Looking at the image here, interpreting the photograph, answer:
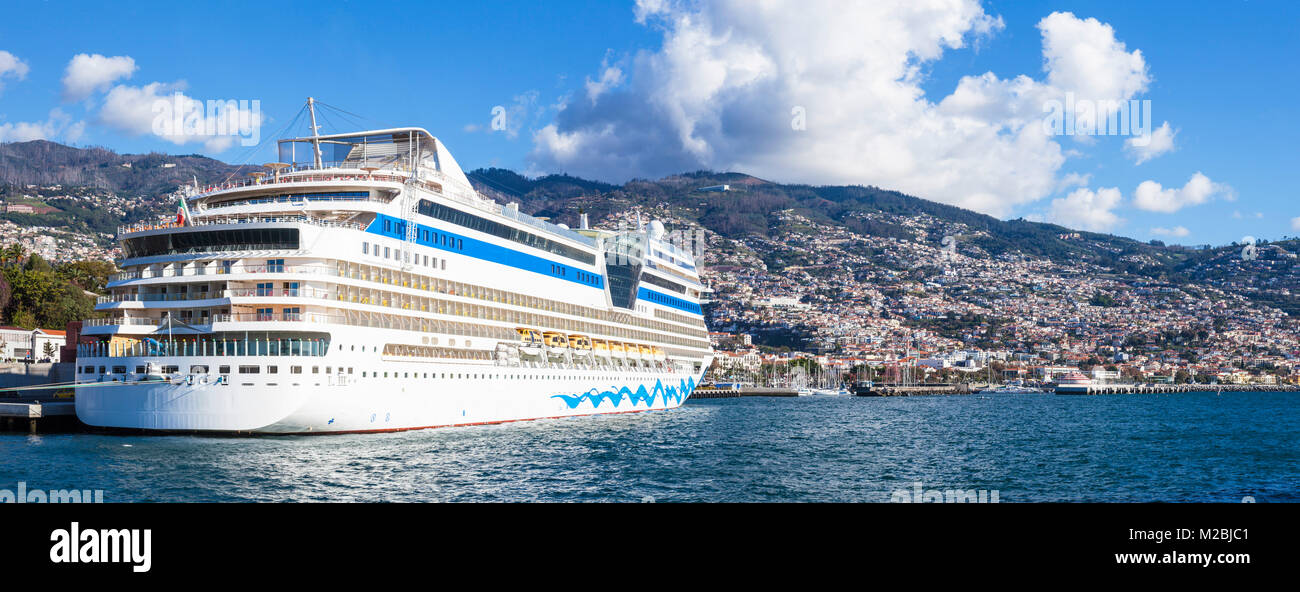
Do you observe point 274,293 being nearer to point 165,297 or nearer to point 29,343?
point 165,297

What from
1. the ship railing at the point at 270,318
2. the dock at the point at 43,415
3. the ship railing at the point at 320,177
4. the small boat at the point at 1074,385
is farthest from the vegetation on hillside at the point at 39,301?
the small boat at the point at 1074,385

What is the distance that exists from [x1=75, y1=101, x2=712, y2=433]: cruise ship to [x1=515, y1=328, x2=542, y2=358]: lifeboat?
0.27 feet

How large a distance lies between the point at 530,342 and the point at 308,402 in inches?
594

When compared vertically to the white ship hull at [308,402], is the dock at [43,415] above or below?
below

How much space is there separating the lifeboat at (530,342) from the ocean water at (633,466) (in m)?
4.78

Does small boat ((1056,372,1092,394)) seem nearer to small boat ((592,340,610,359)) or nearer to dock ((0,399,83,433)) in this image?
small boat ((592,340,610,359))

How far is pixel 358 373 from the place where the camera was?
3397cm

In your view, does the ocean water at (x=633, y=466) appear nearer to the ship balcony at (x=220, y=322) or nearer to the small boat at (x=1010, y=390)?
the ship balcony at (x=220, y=322)

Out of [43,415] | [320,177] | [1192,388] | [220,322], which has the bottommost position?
[1192,388]

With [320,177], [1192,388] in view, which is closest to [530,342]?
[320,177]

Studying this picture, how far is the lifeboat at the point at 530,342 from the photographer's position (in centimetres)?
4525

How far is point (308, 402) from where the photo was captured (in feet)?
105
